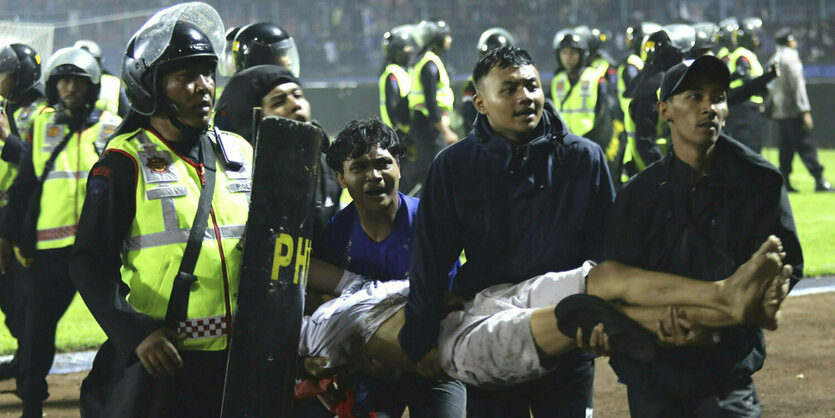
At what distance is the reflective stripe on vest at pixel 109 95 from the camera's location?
894 centimetres

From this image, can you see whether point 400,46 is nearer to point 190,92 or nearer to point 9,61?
point 9,61

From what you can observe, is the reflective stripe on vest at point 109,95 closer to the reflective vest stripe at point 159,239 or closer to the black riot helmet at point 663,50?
the black riot helmet at point 663,50

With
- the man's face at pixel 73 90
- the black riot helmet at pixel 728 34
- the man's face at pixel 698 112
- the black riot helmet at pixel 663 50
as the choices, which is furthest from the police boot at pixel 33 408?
the black riot helmet at pixel 728 34

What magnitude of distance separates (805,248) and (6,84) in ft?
25.0

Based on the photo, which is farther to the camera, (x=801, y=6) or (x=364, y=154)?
→ (x=801, y=6)

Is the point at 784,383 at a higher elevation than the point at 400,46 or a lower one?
lower

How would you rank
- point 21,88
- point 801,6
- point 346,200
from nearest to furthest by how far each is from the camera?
point 21,88 → point 346,200 → point 801,6

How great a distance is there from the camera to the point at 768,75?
10289 millimetres

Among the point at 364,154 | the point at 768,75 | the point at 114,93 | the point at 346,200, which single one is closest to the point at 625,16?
the point at 346,200

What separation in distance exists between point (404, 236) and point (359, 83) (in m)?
23.9

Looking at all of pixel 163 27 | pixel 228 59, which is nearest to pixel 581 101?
pixel 228 59

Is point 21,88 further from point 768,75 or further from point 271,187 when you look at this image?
point 768,75

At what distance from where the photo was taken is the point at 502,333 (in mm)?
3785

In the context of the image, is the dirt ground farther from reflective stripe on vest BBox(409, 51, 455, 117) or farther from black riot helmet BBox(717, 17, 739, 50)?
black riot helmet BBox(717, 17, 739, 50)
